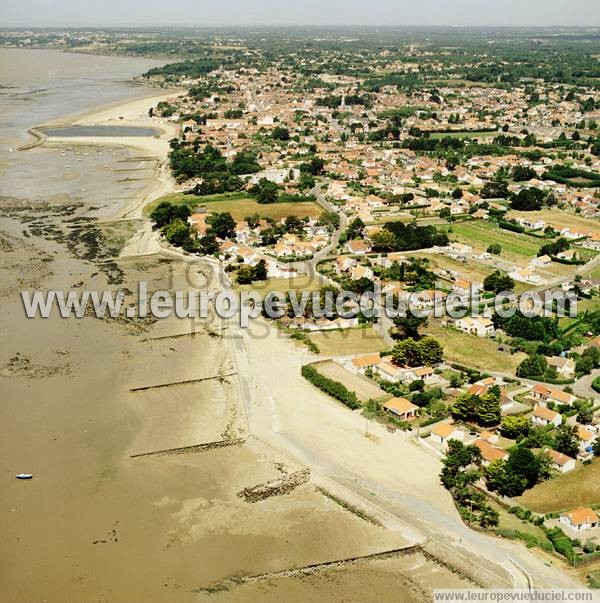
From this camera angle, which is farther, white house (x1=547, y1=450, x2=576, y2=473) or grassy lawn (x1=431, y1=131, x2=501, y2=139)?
grassy lawn (x1=431, y1=131, x2=501, y2=139)

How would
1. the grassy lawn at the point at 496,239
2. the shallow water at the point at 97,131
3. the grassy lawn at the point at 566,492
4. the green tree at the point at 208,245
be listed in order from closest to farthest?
the grassy lawn at the point at 566,492 → the green tree at the point at 208,245 → the grassy lawn at the point at 496,239 → the shallow water at the point at 97,131

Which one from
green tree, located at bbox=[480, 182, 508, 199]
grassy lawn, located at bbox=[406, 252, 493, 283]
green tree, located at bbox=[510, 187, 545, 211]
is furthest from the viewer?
green tree, located at bbox=[480, 182, 508, 199]

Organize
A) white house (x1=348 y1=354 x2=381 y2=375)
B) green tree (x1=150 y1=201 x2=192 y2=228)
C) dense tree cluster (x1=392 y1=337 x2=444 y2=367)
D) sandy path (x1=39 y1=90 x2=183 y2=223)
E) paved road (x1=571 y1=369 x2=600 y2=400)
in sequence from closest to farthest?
paved road (x1=571 y1=369 x2=600 y2=400), dense tree cluster (x1=392 y1=337 x2=444 y2=367), white house (x1=348 y1=354 x2=381 y2=375), green tree (x1=150 y1=201 x2=192 y2=228), sandy path (x1=39 y1=90 x2=183 y2=223)

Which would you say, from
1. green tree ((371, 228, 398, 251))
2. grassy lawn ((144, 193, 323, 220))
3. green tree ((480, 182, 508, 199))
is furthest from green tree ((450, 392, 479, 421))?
green tree ((480, 182, 508, 199))

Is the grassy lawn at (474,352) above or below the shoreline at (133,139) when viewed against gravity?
below

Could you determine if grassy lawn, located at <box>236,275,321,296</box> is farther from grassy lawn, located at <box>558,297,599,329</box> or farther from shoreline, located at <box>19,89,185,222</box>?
grassy lawn, located at <box>558,297,599,329</box>

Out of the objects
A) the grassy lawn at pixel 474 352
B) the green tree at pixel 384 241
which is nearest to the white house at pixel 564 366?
the grassy lawn at pixel 474 352

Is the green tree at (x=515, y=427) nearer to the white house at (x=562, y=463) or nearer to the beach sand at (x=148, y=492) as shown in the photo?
the white house at (x=562, y=463)
